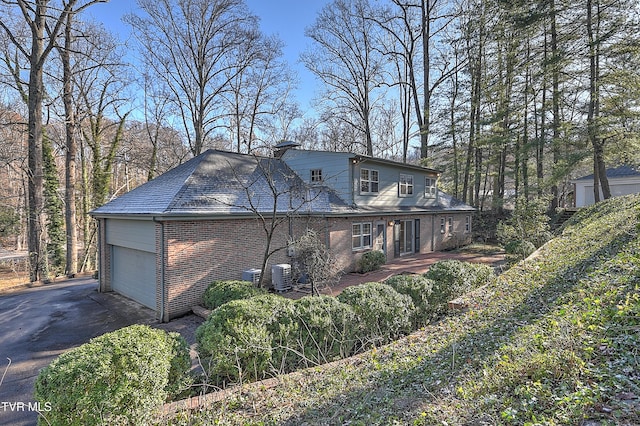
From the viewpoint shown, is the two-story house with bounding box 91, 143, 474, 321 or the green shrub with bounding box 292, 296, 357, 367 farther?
the two-story house with bounding box 91, 143, 474, 321

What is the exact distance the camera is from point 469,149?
23.1 m

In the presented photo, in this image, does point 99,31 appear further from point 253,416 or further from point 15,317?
point 253,416

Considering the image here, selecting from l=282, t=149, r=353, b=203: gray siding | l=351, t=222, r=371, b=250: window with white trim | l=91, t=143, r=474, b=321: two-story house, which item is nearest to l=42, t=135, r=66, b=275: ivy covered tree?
l=91, t=143, r=474, b=321: two-story house

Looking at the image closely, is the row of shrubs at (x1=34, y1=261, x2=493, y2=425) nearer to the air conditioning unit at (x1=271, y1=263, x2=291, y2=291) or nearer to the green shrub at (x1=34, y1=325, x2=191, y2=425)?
the green shrub at (x1=34, y1=325, x2=191, y2=425)

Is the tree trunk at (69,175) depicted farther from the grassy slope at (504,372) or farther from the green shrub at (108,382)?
the grassy slope at (504,372)

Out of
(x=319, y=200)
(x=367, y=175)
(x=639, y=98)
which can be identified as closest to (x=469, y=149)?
(x=639, y=98)

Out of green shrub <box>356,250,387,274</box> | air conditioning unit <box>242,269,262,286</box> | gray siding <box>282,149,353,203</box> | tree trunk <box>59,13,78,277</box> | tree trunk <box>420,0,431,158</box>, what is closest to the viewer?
air conditioning unit <box>242,269,262,286</box>

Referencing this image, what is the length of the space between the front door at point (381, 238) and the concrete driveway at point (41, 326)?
31.8ft

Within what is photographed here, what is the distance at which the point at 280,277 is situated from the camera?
34.9 feet

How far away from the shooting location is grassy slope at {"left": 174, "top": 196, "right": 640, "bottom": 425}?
8.09ft

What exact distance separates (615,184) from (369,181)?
25.1 metres

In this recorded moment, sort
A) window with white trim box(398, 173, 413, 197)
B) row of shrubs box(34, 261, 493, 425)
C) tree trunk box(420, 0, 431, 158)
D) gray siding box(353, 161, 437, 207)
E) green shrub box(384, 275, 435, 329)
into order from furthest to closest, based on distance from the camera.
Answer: tree trunk box(420, 0, 431, 158), window with white trim box(398, 173, 413, 197), gray siding box(353, 161, 437, 207), green shrub box(384, 275, 435, 329), row of shrubs box(34, 261, 493, 425)

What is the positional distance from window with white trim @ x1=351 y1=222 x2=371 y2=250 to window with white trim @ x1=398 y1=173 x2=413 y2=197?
3764 millimetres

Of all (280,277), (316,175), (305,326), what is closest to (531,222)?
(316,175)
